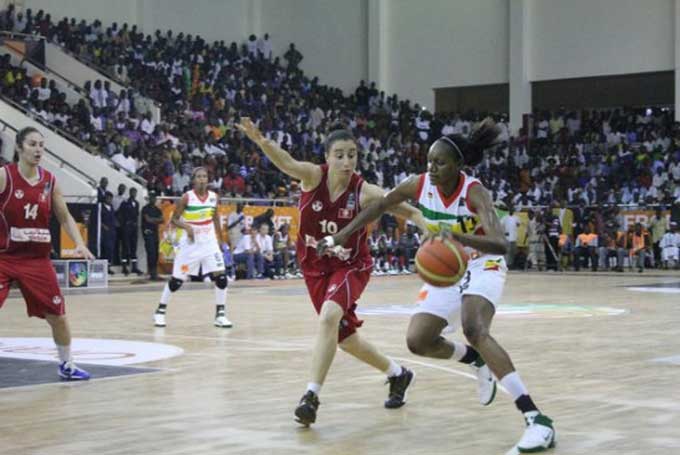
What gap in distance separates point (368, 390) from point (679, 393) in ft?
7.60

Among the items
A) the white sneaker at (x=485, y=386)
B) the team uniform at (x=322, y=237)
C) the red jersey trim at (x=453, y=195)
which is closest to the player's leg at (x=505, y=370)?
the red jersey trim at (x=453, y=195)

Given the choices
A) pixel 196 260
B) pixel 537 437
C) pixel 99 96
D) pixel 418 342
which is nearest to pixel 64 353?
pixel 418 342

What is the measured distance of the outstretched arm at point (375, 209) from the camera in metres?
6.86

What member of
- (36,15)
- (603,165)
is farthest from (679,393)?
(36,15)

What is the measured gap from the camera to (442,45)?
136 feet

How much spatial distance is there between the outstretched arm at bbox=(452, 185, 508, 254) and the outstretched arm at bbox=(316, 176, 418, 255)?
0.47 metres

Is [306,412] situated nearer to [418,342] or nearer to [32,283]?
[418,342]

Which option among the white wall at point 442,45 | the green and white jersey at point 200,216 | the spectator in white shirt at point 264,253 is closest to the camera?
the green and white jersey at point 200,216

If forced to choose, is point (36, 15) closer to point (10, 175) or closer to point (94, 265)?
point (94, 265)

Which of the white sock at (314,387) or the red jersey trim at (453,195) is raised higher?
the red jersey trim at (453,195)

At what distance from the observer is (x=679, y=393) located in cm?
816

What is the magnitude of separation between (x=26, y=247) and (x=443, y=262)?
3.96 m

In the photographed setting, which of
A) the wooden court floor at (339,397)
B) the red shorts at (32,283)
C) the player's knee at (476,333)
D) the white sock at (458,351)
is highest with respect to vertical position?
the red shorts at (32,283)

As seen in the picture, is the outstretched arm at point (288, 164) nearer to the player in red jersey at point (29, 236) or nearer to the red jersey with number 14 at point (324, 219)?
the red jersey with number 14 at point (324, 219)
